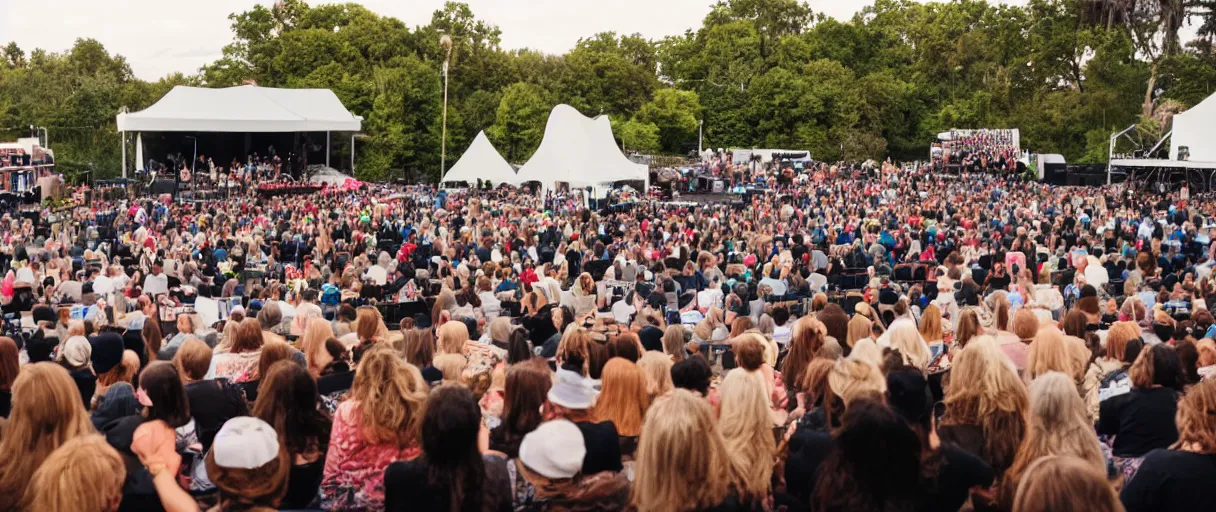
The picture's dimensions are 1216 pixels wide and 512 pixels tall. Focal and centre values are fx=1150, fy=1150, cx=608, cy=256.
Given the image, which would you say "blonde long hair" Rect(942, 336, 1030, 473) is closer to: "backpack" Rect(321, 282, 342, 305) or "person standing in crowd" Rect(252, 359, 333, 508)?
"person standing in crowd" Rect(252, 359, 333, 508)

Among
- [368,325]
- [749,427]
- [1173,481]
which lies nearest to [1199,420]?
[1173,481]

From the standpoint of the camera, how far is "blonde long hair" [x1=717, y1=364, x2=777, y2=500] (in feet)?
13.6

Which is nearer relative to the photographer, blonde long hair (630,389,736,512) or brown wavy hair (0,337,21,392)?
blonde long hair (630,389,736,512)

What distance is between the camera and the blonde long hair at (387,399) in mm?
4492

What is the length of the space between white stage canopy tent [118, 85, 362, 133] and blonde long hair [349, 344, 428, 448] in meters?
37.3

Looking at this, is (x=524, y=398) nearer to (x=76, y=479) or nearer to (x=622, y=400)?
(x=622, y=400)

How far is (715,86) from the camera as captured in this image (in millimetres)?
61062

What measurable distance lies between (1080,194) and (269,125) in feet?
88.0

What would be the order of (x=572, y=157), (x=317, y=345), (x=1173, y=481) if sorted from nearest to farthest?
(x=1173, y=481) → (x=317, y=345) → (x=572, y=157)

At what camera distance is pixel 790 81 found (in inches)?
2254

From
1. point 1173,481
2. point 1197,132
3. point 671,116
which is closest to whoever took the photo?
point 1173,481

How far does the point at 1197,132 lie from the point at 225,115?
33.7 meters

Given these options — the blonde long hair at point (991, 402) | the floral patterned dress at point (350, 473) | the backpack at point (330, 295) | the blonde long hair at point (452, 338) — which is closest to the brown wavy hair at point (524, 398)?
the floral patterned dress at point (350, 473)

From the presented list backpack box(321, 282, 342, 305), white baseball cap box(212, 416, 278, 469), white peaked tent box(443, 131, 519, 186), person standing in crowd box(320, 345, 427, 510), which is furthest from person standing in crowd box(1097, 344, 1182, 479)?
white peaked tent box(443, 131, 519, 186)
